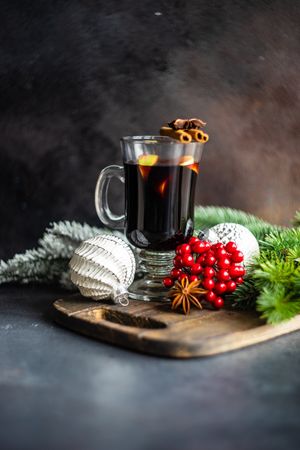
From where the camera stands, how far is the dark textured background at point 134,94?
6.59 ft

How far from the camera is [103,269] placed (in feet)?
4.97

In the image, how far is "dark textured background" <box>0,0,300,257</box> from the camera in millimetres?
2010

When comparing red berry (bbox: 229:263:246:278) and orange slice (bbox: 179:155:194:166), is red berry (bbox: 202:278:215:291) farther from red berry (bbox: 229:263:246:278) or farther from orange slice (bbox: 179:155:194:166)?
orange slice (bbox: 179:155:194:166)

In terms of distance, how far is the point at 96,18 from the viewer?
6.67 feet

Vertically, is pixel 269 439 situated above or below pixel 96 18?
below

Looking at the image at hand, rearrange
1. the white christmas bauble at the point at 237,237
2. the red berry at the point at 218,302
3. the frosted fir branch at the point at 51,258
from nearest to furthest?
the red berry at the point at 218,302 → the white christmas bauble at the point at 237,237 → the frosted fir branch at the point at 51,258

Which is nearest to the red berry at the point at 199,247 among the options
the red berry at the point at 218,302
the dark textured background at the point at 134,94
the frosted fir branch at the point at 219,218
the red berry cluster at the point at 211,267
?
the red berry cluster at the point at 211,267

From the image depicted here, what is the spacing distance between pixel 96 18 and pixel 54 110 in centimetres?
28

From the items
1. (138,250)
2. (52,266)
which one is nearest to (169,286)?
(138,250)

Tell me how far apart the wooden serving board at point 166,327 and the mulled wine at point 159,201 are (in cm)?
15

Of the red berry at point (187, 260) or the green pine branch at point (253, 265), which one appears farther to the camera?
the red berry at point (187, 260)

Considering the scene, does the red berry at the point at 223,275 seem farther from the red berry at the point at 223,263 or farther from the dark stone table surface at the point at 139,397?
the dark stone table surface at the point at 139,397

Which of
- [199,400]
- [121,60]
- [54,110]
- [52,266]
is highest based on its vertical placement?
[121,60]

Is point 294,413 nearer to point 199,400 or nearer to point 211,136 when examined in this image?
point 199,400
